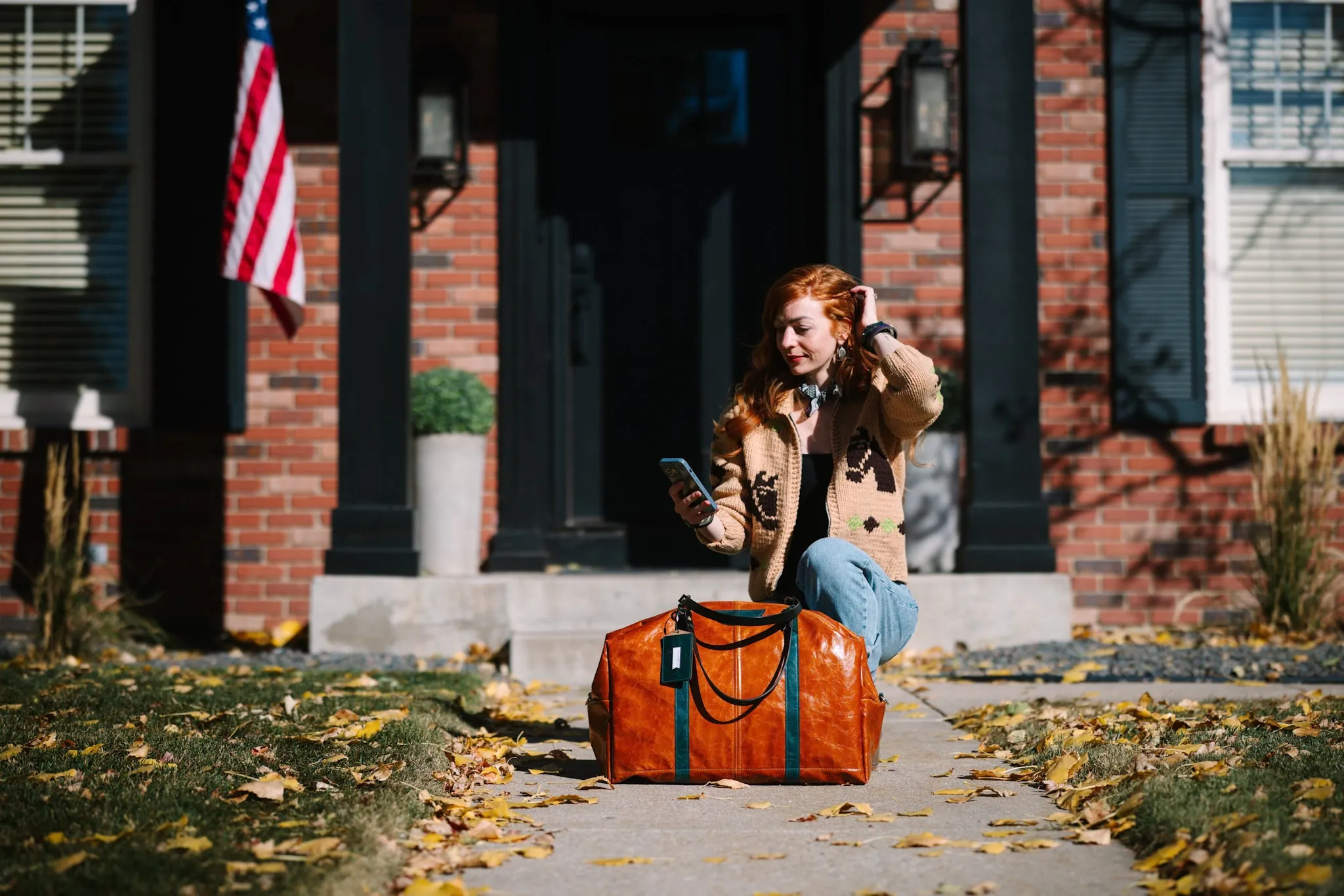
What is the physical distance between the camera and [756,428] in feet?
11.5

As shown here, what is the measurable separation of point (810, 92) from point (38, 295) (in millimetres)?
3858

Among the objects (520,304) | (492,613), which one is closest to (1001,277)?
(520,304)

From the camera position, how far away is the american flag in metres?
5.80

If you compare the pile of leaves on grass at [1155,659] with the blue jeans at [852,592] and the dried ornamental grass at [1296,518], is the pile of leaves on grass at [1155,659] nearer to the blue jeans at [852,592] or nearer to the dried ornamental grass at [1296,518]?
the dried ornamental grass at [1296,518]

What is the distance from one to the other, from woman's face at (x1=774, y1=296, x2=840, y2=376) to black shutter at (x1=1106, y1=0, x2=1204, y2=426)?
11.3ft

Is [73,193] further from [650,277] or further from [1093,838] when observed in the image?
[1093,838]

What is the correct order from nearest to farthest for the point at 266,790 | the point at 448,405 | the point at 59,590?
the point at 266,790 < the point at 59,590 < the point at 448,405

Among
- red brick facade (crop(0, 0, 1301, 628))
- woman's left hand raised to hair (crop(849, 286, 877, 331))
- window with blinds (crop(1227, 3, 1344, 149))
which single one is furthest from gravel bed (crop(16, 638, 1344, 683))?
window with blinds (crop(1227, 3, 1344, 149))

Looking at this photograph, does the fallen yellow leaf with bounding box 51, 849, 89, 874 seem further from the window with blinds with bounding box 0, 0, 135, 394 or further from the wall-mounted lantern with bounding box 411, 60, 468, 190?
the window with blinds with bounding box 0, 0, 135, 394

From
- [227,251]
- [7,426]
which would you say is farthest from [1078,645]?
[7,426]

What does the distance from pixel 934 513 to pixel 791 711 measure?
3139 mm

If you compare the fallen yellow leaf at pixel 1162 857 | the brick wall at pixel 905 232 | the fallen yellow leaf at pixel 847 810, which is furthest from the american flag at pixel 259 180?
the fallen yellow leaf at pixel 1162 857

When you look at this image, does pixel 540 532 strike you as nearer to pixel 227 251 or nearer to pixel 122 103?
pixel 227 251

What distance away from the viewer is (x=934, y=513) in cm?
611
